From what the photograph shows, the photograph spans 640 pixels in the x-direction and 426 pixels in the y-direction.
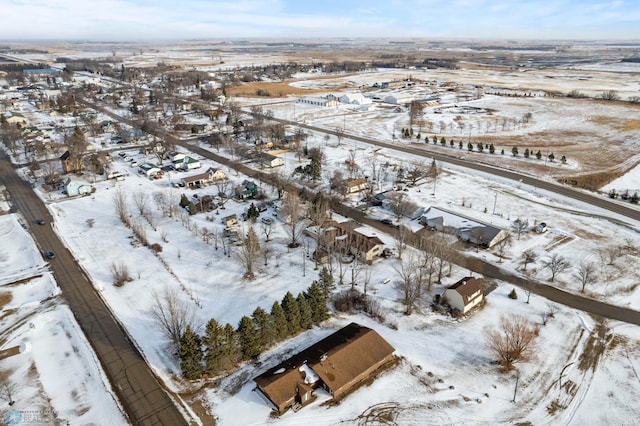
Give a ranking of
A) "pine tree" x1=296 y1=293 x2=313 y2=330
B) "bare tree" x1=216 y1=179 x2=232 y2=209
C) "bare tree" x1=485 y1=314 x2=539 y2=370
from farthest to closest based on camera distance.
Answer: "bare tree" x1=216 y1=179 x2=232 y2=209, "pine tree" x1=296 y1=293 x2=313 y2=330, "bare tree" x1=485 y1=314 x2=539 y2=370

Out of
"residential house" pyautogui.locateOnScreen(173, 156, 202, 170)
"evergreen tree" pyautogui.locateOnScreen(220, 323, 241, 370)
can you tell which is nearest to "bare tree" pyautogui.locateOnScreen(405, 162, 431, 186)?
"residential house" pyautogui.locateOnScreen(173, 156, 202, 170)

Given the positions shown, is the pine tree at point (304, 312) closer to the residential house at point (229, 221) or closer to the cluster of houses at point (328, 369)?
the cluster of houses at point (328, 369)

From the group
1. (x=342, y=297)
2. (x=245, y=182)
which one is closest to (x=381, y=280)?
(x=342, y=297)

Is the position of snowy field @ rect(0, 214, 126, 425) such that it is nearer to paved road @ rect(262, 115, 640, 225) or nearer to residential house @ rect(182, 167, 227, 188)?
residential house @ rect(182, 167, 227, 188)

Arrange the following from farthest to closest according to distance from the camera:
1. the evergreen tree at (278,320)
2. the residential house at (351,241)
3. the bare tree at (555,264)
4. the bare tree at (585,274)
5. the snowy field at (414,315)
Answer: the residential house at (351,241)
the bare tree at (555,264)
the bare tree at (585,274)
the evergreen tree at (278,320)
the snowy field at (414,315)

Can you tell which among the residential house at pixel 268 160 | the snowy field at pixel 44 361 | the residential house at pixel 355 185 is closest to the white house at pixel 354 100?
the residential house at pixel 268 160

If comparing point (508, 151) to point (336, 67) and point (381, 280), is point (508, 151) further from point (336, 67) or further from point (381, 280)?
point (336, 67)
